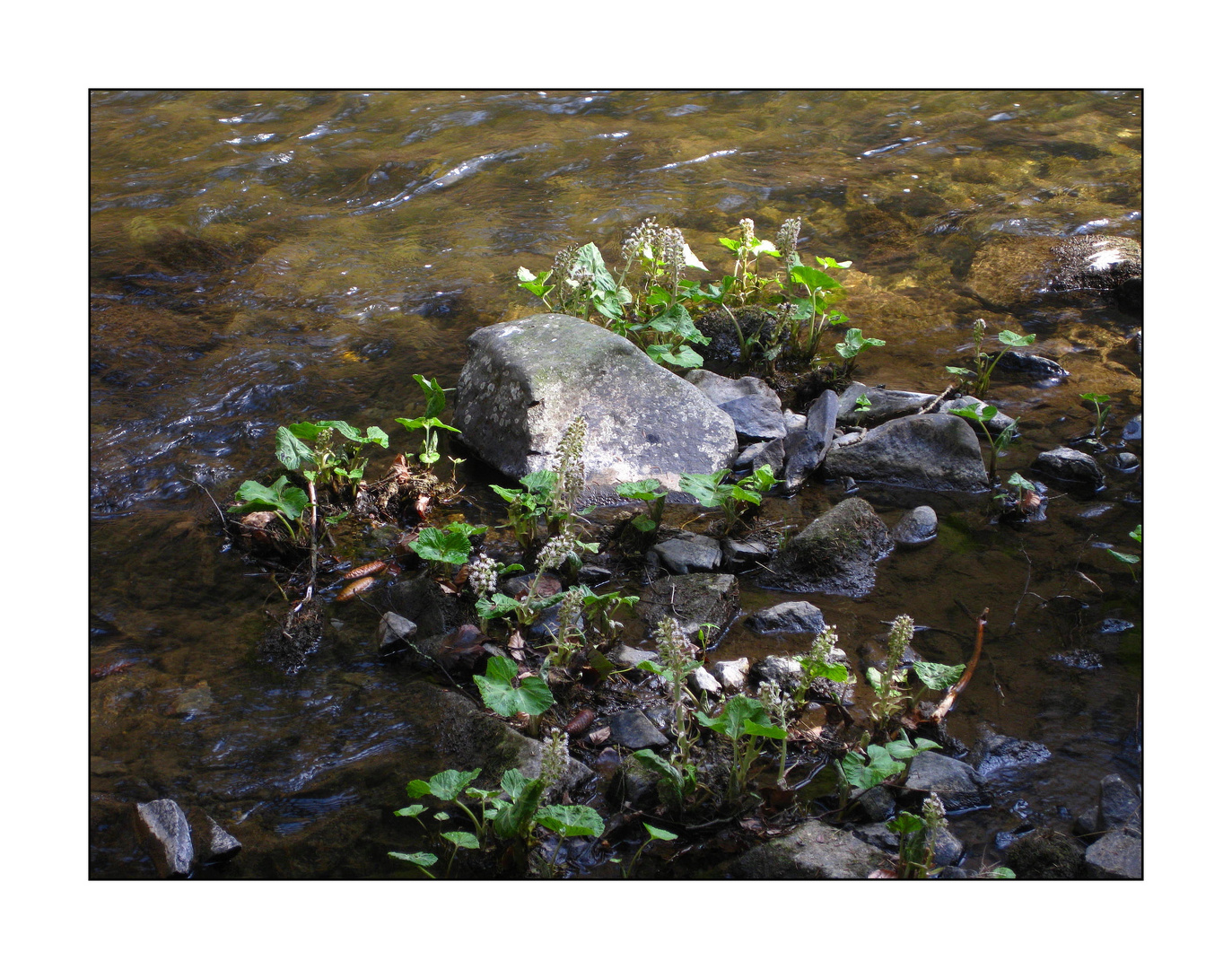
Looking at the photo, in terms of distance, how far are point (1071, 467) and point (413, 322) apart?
465cm

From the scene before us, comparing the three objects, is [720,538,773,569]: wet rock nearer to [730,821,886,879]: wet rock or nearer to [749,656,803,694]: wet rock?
[749,656,803,694]: wet rock

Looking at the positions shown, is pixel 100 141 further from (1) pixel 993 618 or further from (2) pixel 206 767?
(1) pixel 993 618

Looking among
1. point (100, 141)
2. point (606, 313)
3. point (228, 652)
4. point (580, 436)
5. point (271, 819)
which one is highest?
point (100, 141)

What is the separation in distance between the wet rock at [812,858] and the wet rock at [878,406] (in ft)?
10.3

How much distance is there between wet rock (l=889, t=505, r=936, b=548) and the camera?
14.8 ft

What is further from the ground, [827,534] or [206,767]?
[827,534]

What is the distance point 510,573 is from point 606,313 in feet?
7.56

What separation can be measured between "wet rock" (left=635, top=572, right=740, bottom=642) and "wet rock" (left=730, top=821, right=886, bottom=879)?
44.8 inches

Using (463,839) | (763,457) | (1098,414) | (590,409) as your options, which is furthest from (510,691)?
(1098,414)

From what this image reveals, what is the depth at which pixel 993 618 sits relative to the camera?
13.1 feet

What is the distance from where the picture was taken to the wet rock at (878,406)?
5.62m

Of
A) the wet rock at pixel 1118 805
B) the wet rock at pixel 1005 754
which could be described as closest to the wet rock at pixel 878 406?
the wet rock at pixel 1005 754

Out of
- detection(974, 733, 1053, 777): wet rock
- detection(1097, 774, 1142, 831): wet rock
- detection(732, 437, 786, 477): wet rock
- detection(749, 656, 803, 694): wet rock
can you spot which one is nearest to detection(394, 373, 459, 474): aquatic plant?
detection(732, 437, 786, 477): wet rock

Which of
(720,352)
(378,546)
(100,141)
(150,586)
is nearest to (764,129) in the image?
(720,352)
